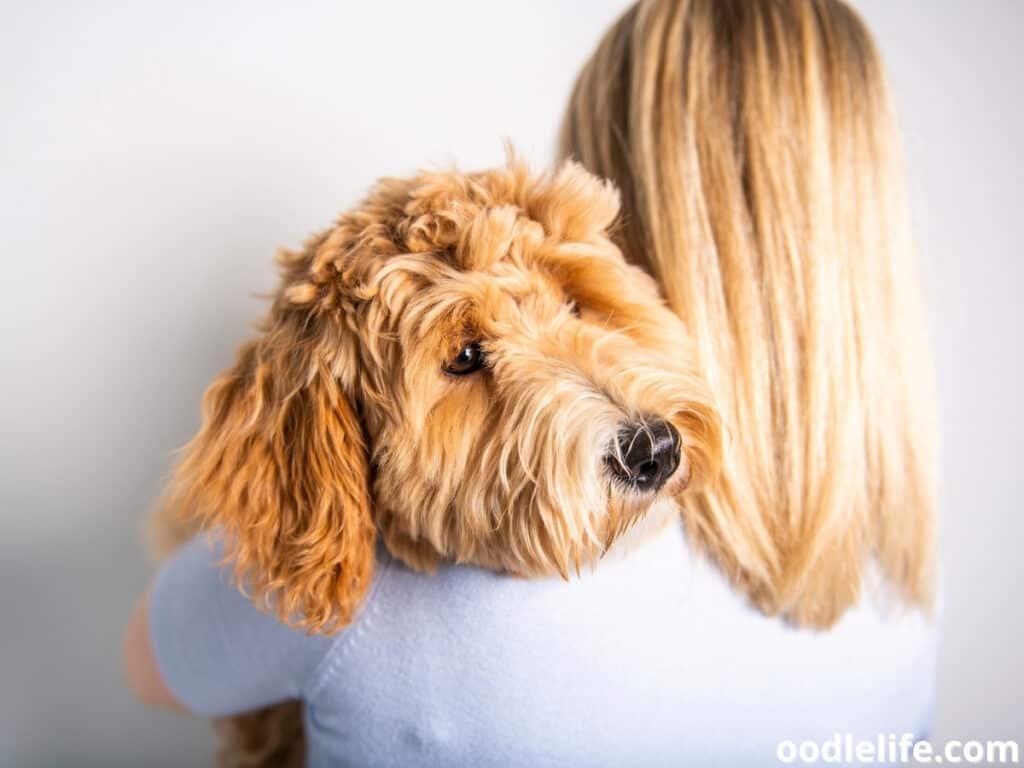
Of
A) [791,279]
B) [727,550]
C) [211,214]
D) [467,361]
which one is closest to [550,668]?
[727,550]

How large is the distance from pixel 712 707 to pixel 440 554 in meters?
0.46

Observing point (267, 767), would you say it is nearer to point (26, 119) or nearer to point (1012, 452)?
point (26, 119)

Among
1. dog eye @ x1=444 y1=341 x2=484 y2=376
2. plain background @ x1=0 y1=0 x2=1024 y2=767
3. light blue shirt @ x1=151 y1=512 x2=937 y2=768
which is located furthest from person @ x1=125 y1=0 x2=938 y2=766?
plain background @ x1=0 y1=0 x2=1024 y2=767

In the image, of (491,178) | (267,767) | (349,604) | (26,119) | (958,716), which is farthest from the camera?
(958,716)

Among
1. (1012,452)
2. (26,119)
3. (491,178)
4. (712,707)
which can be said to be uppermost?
(26,119)

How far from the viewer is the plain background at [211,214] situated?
1.62 metres

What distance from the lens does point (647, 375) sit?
1.08m

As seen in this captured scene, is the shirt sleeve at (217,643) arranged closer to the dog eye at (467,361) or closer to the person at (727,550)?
the person at (727,550)

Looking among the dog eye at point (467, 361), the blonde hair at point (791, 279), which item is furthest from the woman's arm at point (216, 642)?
the blonde hair at point (791, 279)

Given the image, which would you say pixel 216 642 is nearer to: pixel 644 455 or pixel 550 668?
pixel 550 668

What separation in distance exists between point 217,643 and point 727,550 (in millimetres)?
804

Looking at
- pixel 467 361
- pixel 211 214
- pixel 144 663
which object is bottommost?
pixel 144 663

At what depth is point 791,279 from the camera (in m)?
1.21

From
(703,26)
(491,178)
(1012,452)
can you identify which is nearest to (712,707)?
(491,178)
